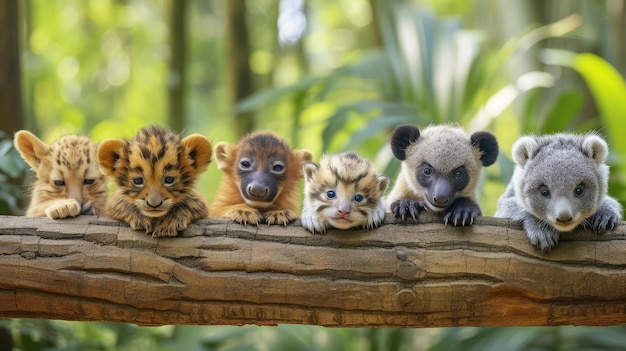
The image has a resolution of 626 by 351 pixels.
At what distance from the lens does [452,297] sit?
156 inches

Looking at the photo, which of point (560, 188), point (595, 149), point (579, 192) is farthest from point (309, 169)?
point (595, 149)

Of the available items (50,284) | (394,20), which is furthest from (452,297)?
(394,20)

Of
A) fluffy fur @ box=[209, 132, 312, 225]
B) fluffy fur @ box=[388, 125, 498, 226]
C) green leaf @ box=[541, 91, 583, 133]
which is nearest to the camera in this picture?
fluffy fur @ box=[388, 125, 498, 226]

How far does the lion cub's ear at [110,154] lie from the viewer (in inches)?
163

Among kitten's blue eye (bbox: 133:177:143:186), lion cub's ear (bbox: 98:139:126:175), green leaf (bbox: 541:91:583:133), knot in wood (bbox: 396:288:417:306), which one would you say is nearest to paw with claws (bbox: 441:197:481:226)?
knot in wood (bbox: 396:288:417:306)

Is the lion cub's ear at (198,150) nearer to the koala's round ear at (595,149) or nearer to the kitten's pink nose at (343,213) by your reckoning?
the kitten's pink nose at (343,213)

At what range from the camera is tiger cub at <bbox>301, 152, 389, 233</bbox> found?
13.5 feet

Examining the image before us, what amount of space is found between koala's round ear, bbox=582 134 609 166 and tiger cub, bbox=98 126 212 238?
2183 mm

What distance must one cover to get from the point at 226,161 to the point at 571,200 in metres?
2.22

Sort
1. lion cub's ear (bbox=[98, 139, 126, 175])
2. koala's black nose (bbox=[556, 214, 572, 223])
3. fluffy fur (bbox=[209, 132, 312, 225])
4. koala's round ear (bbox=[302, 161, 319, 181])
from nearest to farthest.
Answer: koala's black nose (bbox=[556, 214, 572, 223])
lion cub's ear (bbox=[98, 139, 126, 175])
koala's round ear (bbox=[302, 161, 319, 181])
fluffy fur (bbox=[209, 132, 312, 225])

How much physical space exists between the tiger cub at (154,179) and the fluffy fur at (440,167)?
1.20 m

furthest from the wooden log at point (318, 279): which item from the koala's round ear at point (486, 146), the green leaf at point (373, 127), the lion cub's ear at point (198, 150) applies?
the green leaf at point (373, 127)

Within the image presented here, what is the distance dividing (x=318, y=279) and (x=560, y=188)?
4.71 feet

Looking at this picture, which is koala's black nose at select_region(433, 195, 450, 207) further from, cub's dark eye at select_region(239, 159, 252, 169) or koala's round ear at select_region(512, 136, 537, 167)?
cub's dark eye at select_region(239, 159, 252, 169)
